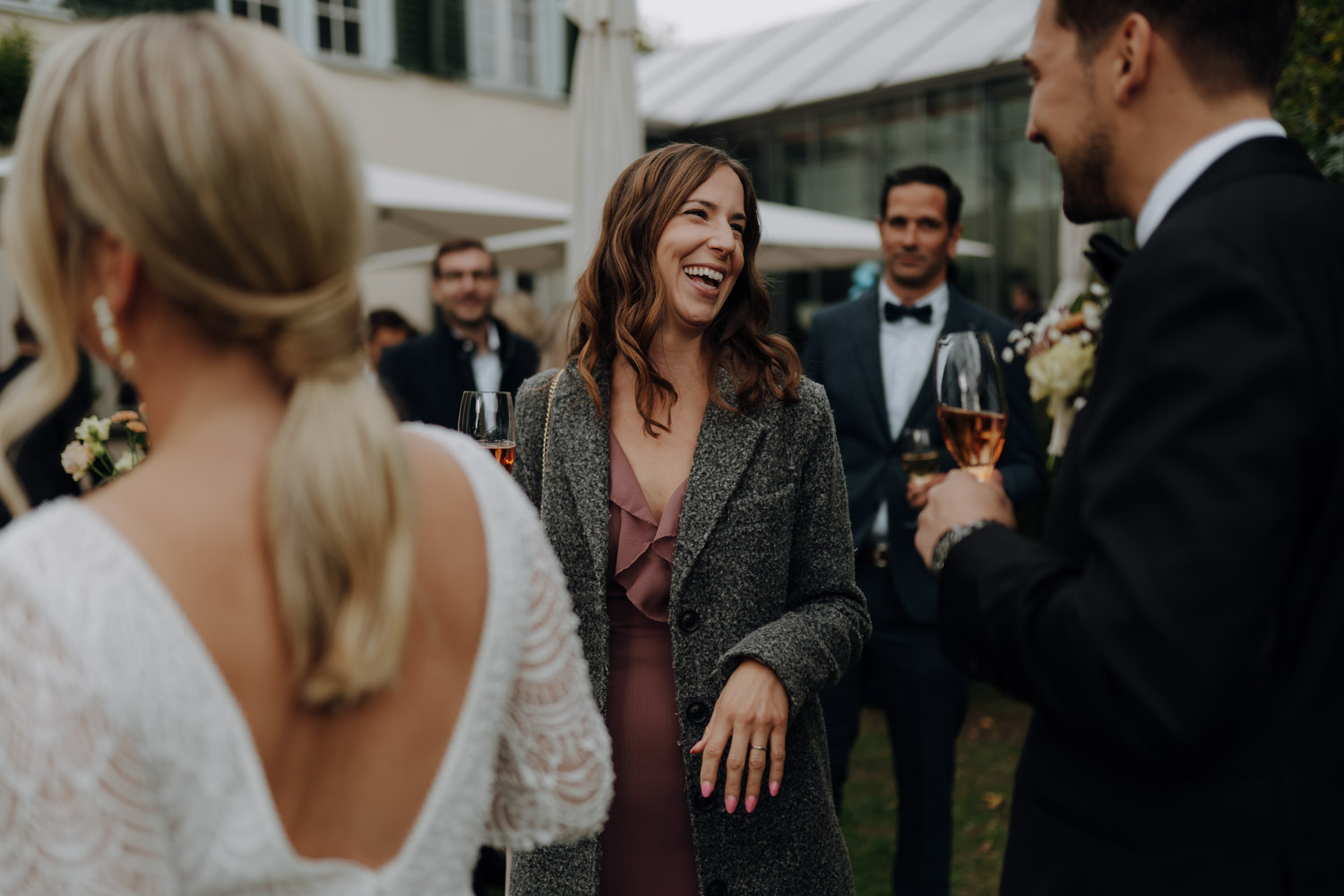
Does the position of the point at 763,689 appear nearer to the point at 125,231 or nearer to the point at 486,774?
the point at 486,774

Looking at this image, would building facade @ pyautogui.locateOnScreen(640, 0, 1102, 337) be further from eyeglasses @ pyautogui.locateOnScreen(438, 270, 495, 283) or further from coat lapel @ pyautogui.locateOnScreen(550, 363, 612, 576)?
coat lapel @ pyautogui.locateOnScreen(550, 363, 612, 576)

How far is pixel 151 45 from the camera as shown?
→ 0.96 meters

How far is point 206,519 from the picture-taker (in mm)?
961

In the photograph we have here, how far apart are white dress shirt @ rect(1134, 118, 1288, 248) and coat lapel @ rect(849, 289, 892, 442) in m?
2.69

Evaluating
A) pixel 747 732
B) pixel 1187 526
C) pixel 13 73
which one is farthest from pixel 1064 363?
pixel 13 73

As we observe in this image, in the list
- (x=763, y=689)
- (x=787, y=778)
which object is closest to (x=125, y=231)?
(x=763, y=689)

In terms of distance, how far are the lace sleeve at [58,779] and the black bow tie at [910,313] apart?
359 cm

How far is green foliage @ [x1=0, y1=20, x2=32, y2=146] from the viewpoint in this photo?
31.3ft

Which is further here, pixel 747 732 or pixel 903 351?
pixel 903 351

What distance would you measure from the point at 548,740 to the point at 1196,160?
1006mm

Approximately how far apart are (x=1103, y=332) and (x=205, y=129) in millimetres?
933

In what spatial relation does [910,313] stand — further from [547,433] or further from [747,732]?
[747,732]

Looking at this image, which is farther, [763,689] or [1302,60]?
[1302,60]

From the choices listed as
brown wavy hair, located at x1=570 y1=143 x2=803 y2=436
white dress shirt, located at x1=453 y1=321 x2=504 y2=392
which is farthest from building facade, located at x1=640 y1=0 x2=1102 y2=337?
brown wavy hair, located at x1=570 y1=143 x2=803 y2=436
